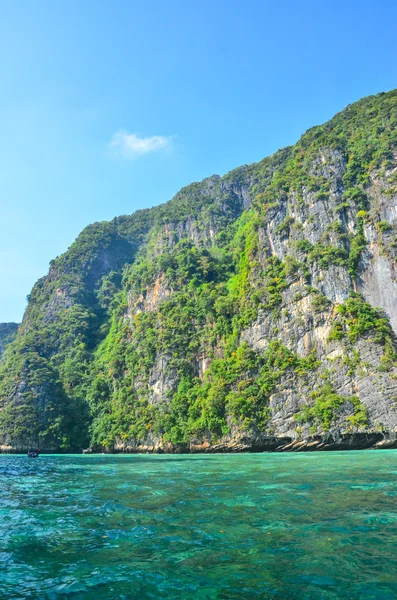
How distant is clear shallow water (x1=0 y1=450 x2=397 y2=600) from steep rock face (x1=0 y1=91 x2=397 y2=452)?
36.6 metres

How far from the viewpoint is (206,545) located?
24.0ft

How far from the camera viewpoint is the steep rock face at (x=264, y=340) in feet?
162

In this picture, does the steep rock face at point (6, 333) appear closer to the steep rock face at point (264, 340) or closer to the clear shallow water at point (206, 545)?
the steep rock face at point (264, 340)

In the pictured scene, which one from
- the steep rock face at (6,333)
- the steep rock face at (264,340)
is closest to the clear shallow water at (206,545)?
the steep rock face at (264,340)

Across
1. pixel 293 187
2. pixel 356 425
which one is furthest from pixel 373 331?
pixel 293 187

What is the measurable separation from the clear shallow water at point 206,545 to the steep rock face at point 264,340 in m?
36.6

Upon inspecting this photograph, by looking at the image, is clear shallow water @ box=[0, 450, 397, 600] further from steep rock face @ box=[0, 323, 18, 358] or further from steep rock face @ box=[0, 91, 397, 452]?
steep rock face @ box=[0, 323, 18, 358]

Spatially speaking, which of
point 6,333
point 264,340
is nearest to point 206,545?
point 264,340

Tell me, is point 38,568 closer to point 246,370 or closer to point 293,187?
point 246,370

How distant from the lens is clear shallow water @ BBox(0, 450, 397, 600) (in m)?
5.46

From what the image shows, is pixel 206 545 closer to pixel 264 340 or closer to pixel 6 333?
pixel 264 340

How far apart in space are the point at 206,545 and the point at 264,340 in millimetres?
54477

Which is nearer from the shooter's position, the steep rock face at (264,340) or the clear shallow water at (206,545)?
the clear shallow water at (206,545)

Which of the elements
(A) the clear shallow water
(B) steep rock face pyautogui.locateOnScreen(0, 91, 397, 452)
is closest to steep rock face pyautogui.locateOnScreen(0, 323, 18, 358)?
(B) steep rock face pyautogui.locateOnScreen(0, 91, 397, 452)
